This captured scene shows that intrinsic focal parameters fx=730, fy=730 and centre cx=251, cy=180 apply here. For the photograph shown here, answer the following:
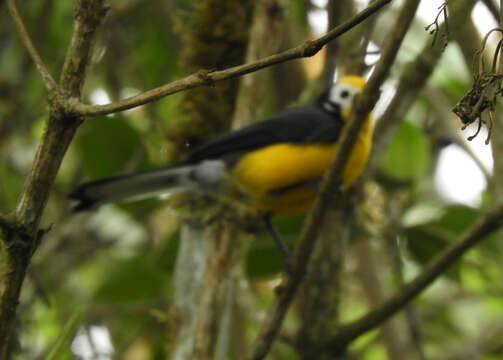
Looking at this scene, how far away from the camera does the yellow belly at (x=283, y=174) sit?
3930mm

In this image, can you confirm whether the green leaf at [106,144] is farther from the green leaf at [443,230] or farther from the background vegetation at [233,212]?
the green leaf at [443,230]

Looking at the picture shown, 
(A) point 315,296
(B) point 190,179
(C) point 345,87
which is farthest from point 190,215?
(C) point 345,87

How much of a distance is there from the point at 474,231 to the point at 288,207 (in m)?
1.63

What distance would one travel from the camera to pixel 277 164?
3.98 m

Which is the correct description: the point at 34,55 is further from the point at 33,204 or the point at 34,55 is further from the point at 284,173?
the point at 284,173

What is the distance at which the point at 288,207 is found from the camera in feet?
13.2

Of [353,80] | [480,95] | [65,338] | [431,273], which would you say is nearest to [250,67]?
[480,95]

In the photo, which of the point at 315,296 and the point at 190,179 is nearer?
the point at 315,296

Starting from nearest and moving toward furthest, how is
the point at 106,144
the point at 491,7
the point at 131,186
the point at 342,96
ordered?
the point at 491,7, the point at 131,186, the point at 106,144, the point at 342,96

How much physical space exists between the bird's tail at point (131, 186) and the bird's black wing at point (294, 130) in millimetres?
111

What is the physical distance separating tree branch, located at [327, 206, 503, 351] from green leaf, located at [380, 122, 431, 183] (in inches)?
43.2

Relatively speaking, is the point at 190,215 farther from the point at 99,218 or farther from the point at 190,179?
the point at 99,218

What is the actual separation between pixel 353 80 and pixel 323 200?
61.4 inches

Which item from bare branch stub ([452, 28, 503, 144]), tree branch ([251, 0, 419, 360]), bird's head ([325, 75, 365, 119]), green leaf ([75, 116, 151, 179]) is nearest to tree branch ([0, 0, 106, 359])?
bare branch stub ([452, 28, 503, 144])
